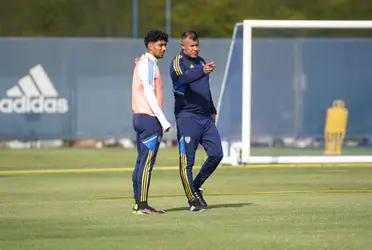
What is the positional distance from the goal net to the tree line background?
772 cm

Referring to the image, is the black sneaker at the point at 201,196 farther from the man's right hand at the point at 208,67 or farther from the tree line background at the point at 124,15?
the tree line background at the point at 124,15

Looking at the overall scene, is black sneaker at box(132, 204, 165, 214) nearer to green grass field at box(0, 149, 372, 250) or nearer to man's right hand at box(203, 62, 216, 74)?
green grass field at box(0, 149, 372, 250)

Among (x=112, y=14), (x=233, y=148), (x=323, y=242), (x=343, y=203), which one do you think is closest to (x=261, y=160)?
(x=233, y=148)

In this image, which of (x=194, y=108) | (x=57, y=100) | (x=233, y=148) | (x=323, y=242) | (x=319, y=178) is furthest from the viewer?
(x=57, y=100)

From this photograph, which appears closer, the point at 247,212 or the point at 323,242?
the point at 323,242

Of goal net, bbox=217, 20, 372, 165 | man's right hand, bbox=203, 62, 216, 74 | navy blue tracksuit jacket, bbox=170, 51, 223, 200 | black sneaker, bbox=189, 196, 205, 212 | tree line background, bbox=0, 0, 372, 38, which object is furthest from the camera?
tree line background, bbox=0, 0, 372, 38

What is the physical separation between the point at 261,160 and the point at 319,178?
3.22 metres

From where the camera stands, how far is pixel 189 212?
1478 centimetres

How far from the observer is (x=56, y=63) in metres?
32.0

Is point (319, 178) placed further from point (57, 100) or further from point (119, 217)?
point (57, 100)

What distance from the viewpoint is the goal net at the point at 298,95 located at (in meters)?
23.8

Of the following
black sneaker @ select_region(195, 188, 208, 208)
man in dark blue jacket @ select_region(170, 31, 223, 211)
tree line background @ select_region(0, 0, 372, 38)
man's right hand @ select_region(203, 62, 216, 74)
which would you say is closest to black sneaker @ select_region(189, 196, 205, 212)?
man in dark blue jacket @ select_region(170, 31, 223, 211)

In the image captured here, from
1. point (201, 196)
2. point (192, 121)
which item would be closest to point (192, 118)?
point (192, 121)

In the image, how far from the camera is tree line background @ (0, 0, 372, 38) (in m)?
36.6
